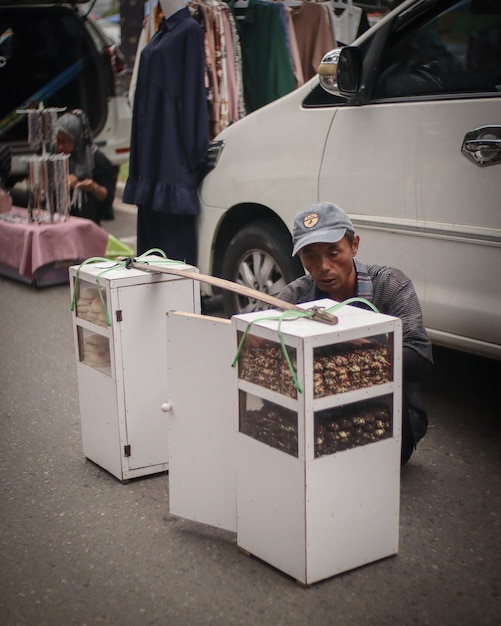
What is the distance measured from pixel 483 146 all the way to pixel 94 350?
1891mm

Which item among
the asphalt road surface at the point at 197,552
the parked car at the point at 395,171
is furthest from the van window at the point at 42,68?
the asphalt road surface at the point at 197,552

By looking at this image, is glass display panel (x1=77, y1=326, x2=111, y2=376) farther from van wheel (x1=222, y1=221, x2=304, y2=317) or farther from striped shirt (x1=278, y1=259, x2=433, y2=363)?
van wheel (x1=222, y1=221, x2=304, y2=317)

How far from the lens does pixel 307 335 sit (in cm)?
264

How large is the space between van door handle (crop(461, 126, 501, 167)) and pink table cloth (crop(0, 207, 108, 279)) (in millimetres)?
4200

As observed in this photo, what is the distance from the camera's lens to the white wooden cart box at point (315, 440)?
8.98 ft

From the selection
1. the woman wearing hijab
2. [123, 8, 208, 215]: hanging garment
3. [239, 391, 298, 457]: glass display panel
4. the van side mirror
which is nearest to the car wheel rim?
[123, 8, 208, 215]: hanging garment

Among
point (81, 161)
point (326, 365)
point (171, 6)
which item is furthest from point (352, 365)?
point (81, 161)

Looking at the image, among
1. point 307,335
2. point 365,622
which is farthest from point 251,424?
point 365,622

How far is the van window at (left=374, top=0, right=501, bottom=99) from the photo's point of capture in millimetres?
4234

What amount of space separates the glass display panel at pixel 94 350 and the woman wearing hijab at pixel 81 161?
4278 mm

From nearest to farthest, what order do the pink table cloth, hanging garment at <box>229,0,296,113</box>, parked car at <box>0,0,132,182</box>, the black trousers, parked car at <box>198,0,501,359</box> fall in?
parked car at <box>198,0,501,359</box> → the black trousers → hanging garment at <box>229,0,296,113</box> → the pink table cloth → parked car at <box>0,0,132,182</box>

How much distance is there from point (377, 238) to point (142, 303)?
53.5 inches

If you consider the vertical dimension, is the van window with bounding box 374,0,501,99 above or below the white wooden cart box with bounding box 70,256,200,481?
above

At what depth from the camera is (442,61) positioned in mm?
5535
